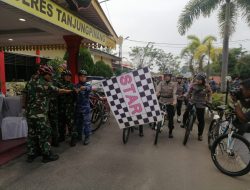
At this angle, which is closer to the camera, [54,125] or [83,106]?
[54,125]

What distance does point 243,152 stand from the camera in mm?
4512

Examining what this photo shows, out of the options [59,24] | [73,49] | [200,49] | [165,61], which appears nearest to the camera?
[59,24]

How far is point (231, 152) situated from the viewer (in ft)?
14.3

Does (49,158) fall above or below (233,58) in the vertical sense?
below

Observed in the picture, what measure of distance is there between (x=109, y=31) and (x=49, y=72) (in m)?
4.62

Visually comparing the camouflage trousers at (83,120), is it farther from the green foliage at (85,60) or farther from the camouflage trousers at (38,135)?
the green foliage at (85,60)

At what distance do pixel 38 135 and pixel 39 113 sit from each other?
42 cm

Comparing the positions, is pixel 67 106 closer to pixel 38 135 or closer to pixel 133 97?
pixel 38 135

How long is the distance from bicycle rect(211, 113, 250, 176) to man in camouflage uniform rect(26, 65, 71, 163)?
3.10 m

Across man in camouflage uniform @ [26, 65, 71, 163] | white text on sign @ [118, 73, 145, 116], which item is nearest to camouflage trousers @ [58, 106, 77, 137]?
man in camouflage uniform @ [26, 65, 71, 163]

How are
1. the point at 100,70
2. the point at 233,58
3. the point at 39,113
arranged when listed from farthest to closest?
the point at 233,58 → the point at 100,70 → the point at 39,113

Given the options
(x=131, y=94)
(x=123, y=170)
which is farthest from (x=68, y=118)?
Result: (x=123, y=170)

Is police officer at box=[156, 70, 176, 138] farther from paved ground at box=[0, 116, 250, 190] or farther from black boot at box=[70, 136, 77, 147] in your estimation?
black boot at box=[70, 136, 77, 147]

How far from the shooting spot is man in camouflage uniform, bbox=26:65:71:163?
14.7 feet
